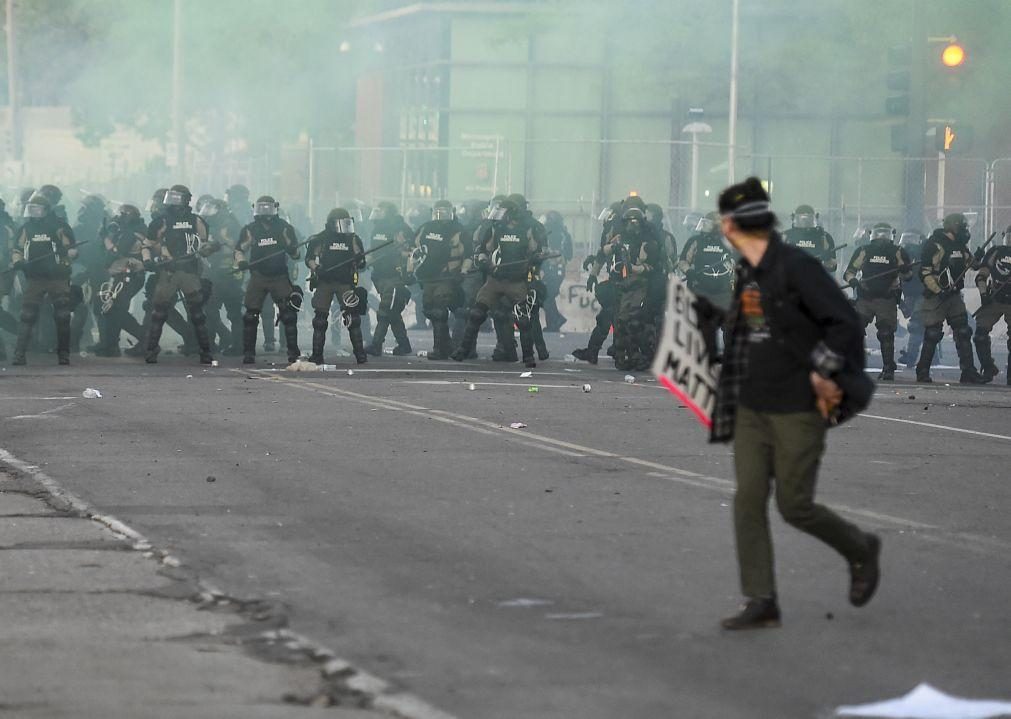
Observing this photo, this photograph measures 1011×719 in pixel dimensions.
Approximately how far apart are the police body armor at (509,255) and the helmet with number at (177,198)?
3.40m

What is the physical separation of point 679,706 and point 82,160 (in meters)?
64.8

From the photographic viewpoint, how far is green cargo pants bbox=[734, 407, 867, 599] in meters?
7.31

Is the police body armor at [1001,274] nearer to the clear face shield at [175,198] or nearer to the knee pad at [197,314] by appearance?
the knee pad at [197,314]

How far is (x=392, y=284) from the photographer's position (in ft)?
83.0

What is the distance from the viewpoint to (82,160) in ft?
226

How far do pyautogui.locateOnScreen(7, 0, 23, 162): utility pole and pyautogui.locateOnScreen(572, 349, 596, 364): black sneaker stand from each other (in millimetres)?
32705

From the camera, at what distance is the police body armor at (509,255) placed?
23094 mm

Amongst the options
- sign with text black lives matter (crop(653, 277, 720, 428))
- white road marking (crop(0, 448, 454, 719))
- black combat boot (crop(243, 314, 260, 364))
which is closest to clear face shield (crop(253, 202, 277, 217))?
black combat boot (crop(243, 314, 260, 364))

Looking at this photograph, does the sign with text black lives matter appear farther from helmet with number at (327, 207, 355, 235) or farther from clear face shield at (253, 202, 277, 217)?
clear face shield at (253, 202, 277, 217)

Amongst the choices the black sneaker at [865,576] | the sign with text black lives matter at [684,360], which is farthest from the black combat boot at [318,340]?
the black sneaker at [865,576]

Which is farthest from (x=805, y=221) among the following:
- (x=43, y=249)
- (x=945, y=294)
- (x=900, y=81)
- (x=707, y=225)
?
(x=43, y=249)

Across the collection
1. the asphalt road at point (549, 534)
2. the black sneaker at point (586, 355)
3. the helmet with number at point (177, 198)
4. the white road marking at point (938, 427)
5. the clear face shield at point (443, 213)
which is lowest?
the black sneaker at point (586, 355)

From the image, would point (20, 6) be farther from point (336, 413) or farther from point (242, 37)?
point (336, 413)

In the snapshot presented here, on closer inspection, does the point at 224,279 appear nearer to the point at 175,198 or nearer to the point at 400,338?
the point at 175,198
